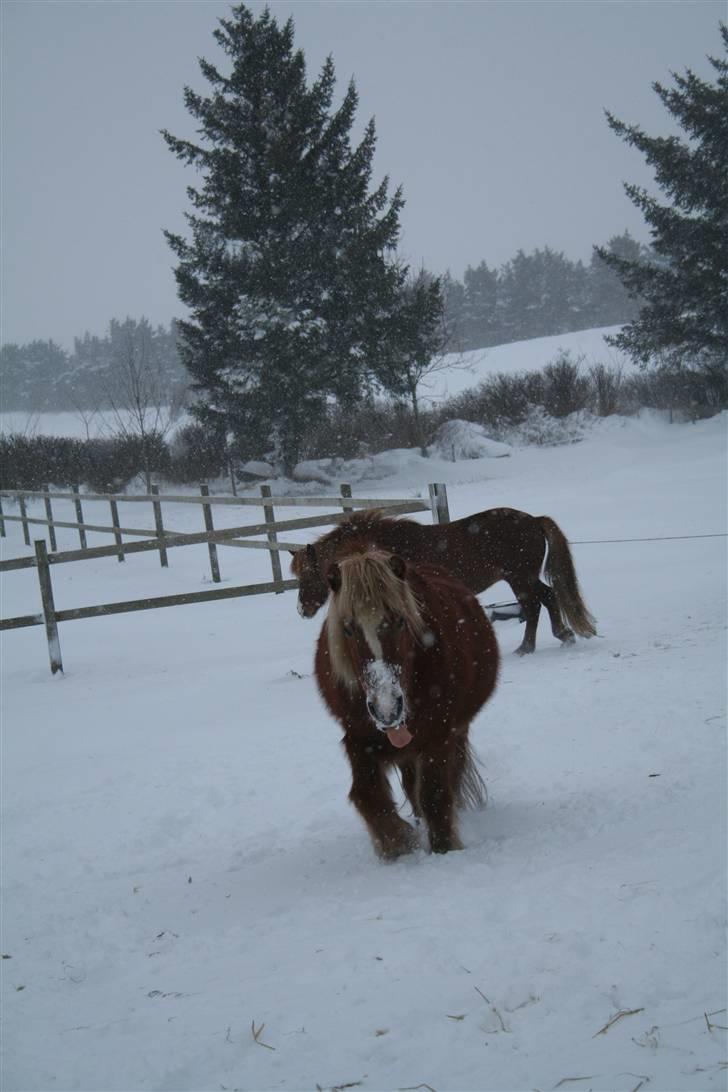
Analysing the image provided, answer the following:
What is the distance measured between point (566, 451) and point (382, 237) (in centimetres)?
789

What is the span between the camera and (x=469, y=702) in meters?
3.13

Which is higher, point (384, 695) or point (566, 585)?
point (384, 695)

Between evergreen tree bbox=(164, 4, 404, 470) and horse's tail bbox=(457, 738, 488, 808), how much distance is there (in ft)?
57.6

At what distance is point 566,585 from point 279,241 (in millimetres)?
16778

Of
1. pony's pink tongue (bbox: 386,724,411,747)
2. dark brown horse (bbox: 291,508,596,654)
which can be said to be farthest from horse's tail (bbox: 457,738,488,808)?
dark brown horse (bbox: 291,508,596,654)

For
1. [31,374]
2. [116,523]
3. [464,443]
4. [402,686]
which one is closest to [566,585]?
[402,686]

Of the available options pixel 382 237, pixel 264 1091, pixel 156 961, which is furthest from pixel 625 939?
pixel 382 237

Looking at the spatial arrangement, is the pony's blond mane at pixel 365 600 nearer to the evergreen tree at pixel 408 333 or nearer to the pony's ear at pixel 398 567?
the pony's ear at pixel 398 567

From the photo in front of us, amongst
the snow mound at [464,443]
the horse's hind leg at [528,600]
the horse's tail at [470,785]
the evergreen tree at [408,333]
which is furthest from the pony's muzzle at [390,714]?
the snow mound at [464,443]

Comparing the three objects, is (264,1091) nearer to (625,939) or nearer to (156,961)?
(156,961)

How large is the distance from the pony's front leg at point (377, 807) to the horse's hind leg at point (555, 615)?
3.77 m

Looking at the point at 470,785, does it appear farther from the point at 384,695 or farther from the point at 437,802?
the point at 384,695

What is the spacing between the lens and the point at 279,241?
20.1 metres

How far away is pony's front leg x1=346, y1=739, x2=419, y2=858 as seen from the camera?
2.90 m
